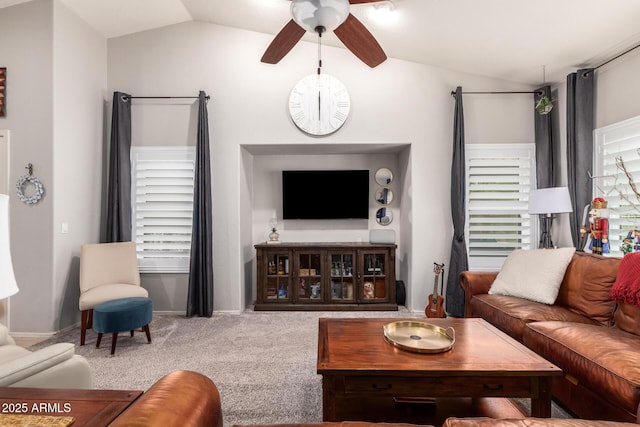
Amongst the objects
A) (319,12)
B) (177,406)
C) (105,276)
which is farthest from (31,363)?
(105,276)

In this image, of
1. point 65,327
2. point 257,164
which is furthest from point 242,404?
point 257,164

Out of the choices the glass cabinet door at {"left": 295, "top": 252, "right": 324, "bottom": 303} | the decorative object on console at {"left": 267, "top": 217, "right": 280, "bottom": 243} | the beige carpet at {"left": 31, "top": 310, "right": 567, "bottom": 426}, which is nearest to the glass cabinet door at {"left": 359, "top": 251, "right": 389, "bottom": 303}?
the beige carpet at {"left": 31, "top": 310, "right": 567, "bottom": 426}

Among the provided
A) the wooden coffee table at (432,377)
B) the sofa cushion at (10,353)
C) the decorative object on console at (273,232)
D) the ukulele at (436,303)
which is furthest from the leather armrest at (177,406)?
the decorative object on console at (273,232)

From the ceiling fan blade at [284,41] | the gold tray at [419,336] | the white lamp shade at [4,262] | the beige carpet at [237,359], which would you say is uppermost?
the ceiling fan blade at [284,41]

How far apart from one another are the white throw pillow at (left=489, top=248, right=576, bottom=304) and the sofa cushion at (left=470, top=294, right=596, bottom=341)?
7 centimetres

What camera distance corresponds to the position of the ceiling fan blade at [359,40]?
2203 millimetres

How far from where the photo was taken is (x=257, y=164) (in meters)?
4.65

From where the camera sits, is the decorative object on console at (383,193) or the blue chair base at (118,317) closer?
the blue chair base at (118,317)

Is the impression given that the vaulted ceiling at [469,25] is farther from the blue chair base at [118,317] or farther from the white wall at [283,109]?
the blue chair base at [118,317]

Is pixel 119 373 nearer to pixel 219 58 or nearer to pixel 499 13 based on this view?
pixel 219 58

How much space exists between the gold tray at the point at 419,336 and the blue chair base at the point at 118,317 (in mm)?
2210

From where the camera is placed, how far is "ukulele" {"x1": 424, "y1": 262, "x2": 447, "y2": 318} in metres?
3.63

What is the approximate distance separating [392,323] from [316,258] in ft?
7.11

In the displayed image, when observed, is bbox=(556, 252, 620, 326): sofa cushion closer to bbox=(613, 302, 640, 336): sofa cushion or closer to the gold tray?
bbox=(613, 302, 640, 336): sofa cushion
